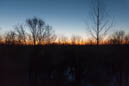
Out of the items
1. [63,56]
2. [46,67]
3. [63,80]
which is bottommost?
[63,80]

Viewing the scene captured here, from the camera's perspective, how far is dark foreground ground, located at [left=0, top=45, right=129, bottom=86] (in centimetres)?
575

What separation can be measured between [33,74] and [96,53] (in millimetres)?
4134

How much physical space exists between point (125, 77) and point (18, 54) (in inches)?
220

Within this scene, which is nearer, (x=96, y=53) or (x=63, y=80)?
(x=63, y=80)

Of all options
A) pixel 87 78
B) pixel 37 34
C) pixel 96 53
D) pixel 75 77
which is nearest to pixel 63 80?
pixel 75 77

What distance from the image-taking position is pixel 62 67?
6.97m

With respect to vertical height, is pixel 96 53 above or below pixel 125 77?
above

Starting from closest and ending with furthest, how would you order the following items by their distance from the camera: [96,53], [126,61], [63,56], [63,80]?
[63,80] → [126,61] → [63,56] → [96,53]

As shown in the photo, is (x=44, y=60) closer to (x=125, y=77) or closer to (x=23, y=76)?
(x=23, y=76)

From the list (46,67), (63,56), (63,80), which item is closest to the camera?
(63,80)

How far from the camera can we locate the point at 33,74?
249 inches

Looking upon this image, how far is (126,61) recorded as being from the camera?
7.29m

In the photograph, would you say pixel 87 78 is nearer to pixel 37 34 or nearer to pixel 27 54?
pixel 27 54

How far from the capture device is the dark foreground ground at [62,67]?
18.9ft
